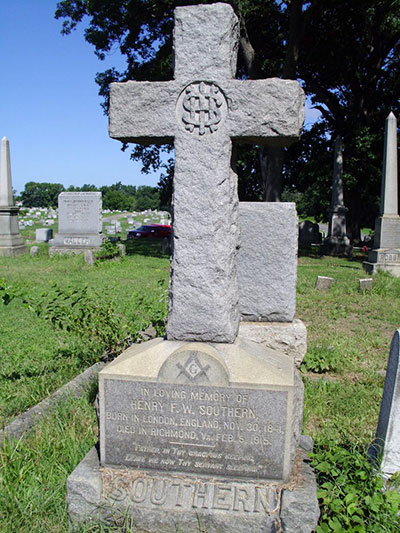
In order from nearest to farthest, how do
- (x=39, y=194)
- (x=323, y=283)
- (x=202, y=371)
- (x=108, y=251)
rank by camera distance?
(x=202, y=371)
(x=323, y=283)
(x=108, y=251)
(x=39, y=194)

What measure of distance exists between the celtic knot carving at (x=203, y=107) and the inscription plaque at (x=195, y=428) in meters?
1.35

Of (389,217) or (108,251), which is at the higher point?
(389,217)

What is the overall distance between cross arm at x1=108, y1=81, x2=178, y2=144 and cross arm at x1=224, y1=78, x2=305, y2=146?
0.36 m

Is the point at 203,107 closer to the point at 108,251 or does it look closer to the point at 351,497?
the point at 351,497

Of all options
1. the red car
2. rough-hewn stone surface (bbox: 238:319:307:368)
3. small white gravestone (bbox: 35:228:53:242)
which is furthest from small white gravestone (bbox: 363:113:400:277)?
the red car

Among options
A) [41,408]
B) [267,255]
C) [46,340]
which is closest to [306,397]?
[267,255]

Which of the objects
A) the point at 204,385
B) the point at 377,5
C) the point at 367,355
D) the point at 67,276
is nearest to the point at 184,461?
the point at 204,385

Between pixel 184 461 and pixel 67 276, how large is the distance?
923 centimetres

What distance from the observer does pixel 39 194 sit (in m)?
88.7

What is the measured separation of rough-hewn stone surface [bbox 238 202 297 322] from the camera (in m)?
3.80

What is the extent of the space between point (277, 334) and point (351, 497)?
153cm

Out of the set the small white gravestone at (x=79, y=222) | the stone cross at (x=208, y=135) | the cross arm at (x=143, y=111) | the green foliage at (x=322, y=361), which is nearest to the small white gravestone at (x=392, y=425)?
the stone cross at (x=208, y=135)

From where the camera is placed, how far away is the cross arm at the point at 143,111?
9.11ft

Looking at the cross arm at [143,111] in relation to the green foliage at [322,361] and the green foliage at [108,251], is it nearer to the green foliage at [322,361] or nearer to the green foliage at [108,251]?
the green foliage at [322,361]
